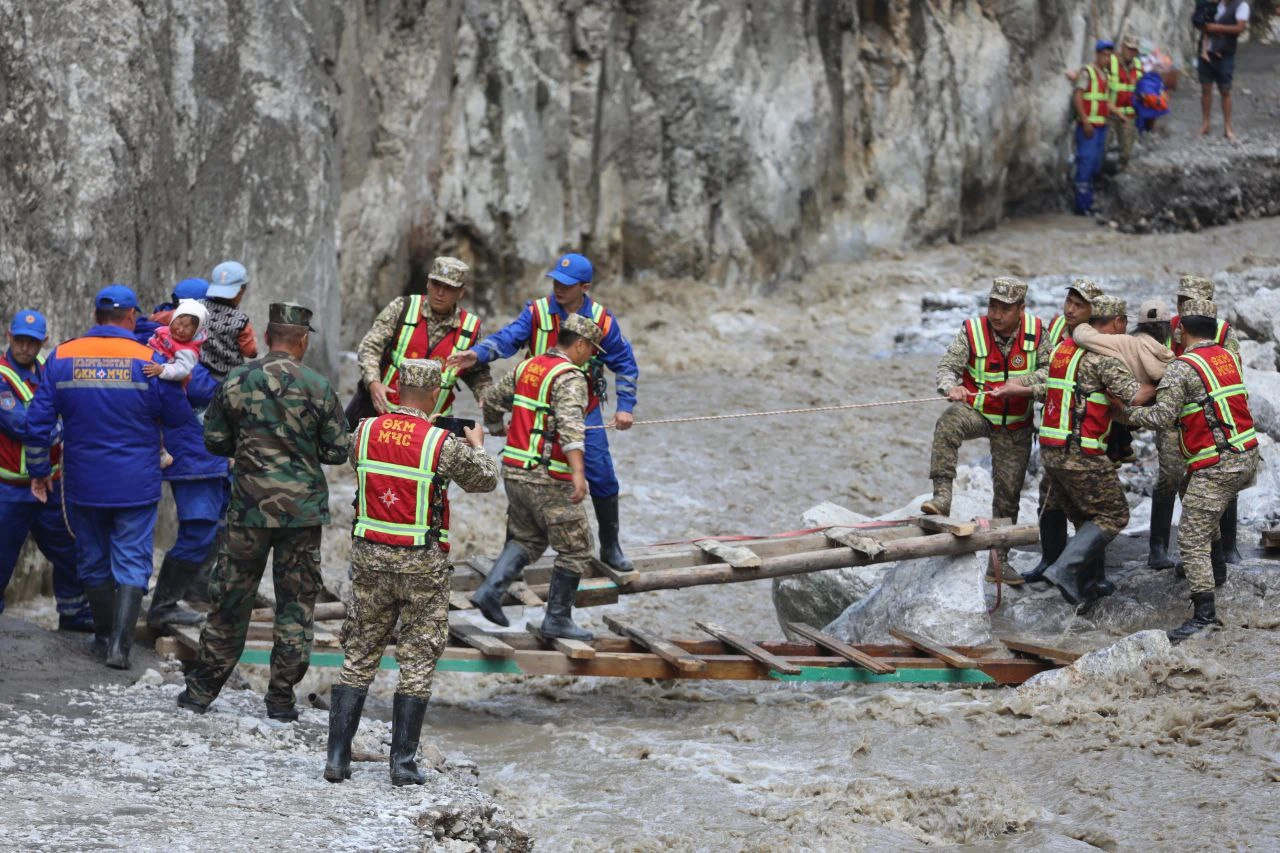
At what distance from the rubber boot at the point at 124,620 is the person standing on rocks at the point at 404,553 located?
1884mm

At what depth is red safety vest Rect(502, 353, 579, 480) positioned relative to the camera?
28.1ft

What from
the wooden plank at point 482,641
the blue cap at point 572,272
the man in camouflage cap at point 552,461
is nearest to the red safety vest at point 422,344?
the man in camouflage cap at point 552,461

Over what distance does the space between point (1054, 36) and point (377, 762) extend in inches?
712

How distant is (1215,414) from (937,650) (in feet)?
6.90

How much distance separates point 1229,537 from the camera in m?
10.1

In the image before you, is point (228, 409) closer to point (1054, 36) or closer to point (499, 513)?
point (499, 513)

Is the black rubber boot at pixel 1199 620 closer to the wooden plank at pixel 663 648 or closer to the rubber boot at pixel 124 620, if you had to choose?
the wooden plank at pixel 663 648

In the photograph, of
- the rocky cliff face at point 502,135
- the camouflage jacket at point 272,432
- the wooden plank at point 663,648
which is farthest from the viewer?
the rocky cliff face at point 502,135

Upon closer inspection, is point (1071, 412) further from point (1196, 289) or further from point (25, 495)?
point (25, 495)

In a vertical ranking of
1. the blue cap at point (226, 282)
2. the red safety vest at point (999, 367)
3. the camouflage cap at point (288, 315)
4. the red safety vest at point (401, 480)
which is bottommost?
the red safety vest at point (401, 480)

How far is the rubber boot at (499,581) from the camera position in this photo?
8977 mm

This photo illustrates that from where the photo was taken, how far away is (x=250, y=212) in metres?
13.1

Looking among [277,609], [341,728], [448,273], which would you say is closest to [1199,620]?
[448,273]

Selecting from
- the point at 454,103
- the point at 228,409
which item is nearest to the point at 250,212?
the point at 454,103
